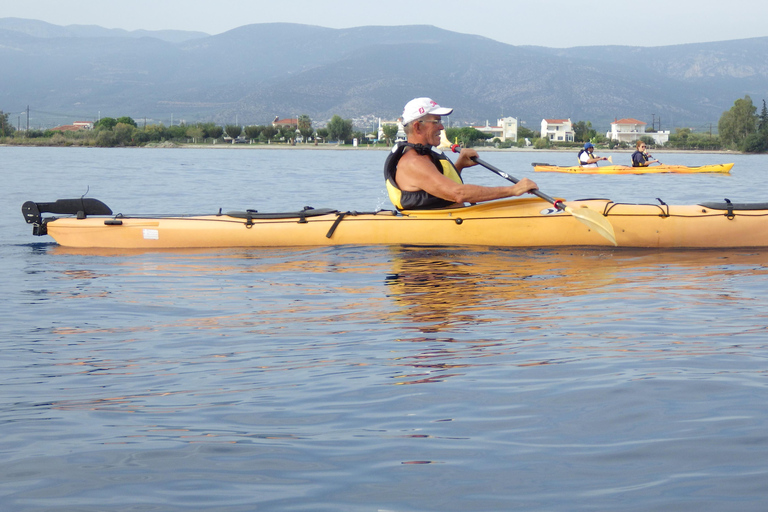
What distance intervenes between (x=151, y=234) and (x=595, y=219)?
4.92m

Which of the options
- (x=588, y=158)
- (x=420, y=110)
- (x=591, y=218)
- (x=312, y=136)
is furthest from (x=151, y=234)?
(x=312, y=136)

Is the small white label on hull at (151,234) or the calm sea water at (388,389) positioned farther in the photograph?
the small white label on hull at (151,234)

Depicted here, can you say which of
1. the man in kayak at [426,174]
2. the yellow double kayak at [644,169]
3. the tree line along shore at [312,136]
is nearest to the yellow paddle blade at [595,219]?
the man in kayak at [426,174]

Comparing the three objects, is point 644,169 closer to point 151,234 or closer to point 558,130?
point 151,234

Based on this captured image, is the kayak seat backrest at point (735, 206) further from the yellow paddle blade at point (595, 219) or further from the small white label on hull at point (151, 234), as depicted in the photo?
the small white label on hull at point (151, 234)

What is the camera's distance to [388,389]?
162 inches

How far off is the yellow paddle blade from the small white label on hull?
457 centimetres

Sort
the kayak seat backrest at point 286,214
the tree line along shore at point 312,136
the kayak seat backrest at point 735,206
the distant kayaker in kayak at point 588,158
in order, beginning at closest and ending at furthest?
the kayak seat backrest at point 735,206 → the kayak seat backrest at point 286,214 → the distant kayaker in kayak at point 588,158 → the tree line along shore at point 312,136

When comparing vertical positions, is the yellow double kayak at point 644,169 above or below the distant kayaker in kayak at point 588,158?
below

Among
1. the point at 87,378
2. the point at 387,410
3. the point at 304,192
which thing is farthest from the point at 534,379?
the point at 304,192

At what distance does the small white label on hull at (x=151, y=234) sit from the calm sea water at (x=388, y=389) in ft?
→ 5.34

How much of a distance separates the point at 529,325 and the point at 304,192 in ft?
52.2

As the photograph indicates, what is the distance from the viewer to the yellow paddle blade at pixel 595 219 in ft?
28.3

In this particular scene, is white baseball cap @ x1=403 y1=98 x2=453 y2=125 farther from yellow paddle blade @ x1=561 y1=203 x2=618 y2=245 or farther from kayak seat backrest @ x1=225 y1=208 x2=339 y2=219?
yellow paddle blade @ x1=561 y1=203 x2=618 y2=245
